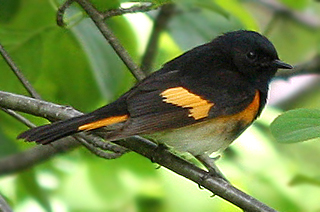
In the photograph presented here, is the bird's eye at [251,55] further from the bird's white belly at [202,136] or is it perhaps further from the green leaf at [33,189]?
the green leaf at [33,189]

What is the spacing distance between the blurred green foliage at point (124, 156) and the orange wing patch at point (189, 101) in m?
0.46

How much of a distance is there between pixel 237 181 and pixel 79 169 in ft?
3.32

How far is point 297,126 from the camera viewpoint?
286 centimetres

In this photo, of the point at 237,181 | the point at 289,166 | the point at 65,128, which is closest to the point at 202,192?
the point at 237,181

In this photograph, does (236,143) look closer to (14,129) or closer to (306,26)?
(14,129)

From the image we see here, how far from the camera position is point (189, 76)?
3.78m

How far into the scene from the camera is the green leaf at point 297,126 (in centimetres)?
281

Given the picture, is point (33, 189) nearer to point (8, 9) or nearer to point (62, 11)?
point (8, 9)

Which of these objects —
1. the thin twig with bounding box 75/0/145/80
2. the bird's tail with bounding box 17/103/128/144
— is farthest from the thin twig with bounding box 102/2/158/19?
the bird's tail with bounding box 17/103/128/144

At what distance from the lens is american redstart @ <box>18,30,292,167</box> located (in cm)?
329

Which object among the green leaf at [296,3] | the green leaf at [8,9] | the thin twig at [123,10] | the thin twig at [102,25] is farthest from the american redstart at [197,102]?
the green leaf at [296,3]

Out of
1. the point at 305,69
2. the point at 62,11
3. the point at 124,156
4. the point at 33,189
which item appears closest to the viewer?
the point at 62,11

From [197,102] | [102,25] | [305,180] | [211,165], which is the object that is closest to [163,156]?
[211,165]

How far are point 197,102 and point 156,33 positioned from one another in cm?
107
